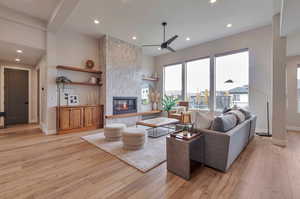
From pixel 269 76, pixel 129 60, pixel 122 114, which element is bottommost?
pixel 122 114

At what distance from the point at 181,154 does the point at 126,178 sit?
34.9 inches

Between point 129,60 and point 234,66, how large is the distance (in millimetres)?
4241

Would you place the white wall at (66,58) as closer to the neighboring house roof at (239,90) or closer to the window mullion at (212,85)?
the window mullion at (212,85)

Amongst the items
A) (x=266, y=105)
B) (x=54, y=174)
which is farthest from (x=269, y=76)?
(x=54, y=174)

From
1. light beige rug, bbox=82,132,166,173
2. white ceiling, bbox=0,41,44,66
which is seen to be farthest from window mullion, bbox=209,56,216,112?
white ceiling, bbox=0,41,44,66

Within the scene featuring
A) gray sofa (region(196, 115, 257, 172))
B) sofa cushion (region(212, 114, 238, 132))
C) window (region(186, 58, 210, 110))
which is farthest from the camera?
window (region(186, 58, 210, 110))

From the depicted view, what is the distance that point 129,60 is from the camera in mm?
5852

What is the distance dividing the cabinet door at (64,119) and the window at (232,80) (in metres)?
5.58

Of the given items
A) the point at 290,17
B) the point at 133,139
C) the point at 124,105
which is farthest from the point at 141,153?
the point at 290,17

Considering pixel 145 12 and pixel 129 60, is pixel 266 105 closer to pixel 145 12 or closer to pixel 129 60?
pixel 145 12

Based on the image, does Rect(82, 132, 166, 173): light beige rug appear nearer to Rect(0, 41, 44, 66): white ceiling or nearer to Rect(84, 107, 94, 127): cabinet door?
Rect(84, 107, 94, 127): cabinet door

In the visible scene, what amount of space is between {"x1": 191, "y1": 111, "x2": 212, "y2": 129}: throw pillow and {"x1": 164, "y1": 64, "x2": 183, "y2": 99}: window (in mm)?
Result: 4353

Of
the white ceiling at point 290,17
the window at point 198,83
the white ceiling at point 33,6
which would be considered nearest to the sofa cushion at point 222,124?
the white ceiling at point 290,17

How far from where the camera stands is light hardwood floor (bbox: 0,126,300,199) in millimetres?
1641
